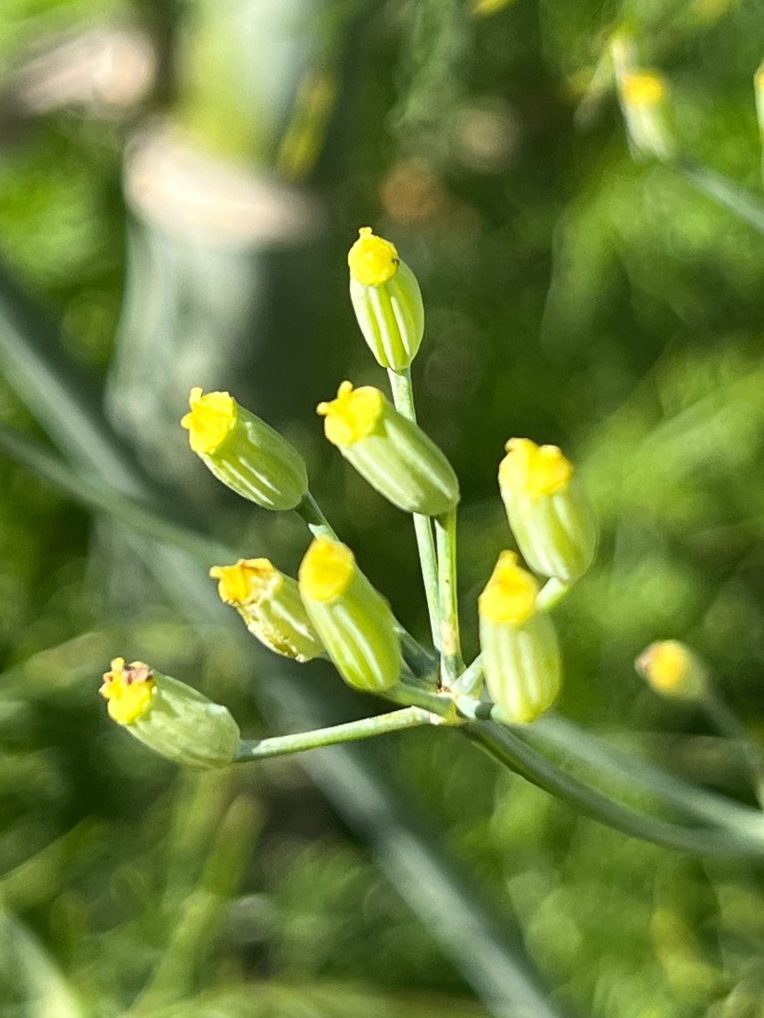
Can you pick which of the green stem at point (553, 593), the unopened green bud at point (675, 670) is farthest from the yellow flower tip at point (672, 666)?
the green stem at point (553, 593)

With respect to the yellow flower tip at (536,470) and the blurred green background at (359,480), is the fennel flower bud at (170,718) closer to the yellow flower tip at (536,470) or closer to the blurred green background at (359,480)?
the yellow flower tip at (536,470)

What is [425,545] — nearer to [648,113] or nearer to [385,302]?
[385,302]

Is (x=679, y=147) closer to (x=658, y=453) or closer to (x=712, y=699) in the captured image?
(x=712, y=699)

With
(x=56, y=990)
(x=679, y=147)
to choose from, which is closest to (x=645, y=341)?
(x=679, y=147)

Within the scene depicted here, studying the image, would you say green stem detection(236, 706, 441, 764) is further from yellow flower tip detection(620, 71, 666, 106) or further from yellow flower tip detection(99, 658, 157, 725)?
yellow flower tip detection(620, 71, 666, 106)

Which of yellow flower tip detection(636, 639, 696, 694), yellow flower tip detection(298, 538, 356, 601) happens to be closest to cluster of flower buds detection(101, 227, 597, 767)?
yellow flower tip detection(298, 538, 356, 601)

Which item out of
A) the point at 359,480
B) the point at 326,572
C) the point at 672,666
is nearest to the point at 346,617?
the point at 326,572
